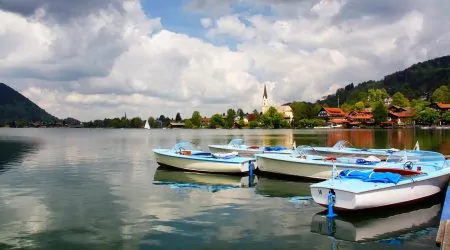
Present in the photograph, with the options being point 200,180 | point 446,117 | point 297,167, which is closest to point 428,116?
point 446,117

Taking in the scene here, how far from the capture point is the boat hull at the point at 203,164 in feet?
102

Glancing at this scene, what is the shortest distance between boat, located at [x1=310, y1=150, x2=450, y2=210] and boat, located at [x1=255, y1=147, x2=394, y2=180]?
4601 mm

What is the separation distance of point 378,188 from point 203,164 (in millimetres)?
16820

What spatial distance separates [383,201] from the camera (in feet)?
59.8

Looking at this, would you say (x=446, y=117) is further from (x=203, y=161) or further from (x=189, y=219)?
(x=189, y=219)

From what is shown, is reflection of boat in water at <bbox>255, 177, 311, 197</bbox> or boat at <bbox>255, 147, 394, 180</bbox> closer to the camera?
reflection of boat in water at <bbox>255, 177, 311, 197</bbox>

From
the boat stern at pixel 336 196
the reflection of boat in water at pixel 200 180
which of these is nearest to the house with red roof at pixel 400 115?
the reflection of boat in water at pixel 200 180

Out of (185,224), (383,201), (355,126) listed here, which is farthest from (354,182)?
(355,126)

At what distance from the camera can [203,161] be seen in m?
32.5

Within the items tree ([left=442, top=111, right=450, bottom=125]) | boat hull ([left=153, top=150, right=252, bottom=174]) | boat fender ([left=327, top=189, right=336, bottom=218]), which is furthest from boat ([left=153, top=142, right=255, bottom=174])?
tree ([left=442, top=111, right=450, bottom=125])

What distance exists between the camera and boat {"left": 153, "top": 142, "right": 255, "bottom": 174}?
31.0 meters

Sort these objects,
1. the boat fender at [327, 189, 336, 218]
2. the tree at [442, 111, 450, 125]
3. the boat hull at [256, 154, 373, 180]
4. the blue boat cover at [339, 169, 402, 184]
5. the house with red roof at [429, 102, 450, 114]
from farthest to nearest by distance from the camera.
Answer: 1. the house with red roof at [429, 102, 450, 114]
2. the tree at [442, 111, 450, 125]
3. the boat hull at [256, 154, 373, 180]
4. the blue boat cover at [339, 169, 402, 184]
5. the boat fender at [327, 189, 336, 218]

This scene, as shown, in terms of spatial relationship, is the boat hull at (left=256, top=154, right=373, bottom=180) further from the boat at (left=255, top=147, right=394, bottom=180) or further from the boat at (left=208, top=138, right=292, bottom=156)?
the boat at (left=208, top=138, right=292, bottom=156)

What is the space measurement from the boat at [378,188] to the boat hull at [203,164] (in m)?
11.3
